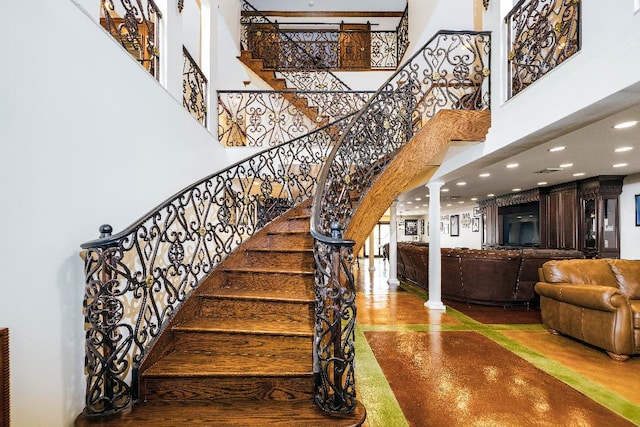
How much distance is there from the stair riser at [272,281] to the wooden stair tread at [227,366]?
0.76 metres

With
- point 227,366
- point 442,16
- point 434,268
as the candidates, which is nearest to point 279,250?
point 227,366

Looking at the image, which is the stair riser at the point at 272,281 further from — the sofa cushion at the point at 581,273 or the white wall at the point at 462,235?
the white wall at the point at 462,235

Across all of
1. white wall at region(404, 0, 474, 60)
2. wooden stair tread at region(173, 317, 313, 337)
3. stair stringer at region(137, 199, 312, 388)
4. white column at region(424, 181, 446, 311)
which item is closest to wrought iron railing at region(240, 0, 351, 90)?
white wall at region(404, 0, 474, 60)

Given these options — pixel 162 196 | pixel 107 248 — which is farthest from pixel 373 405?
pixel 162 196

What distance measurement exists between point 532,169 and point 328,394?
534cm

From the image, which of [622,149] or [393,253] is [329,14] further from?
[622,149]

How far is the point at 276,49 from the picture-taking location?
8570 mm

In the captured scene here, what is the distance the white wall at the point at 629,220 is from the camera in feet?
19.3

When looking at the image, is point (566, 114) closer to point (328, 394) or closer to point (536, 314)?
point (328, 394)

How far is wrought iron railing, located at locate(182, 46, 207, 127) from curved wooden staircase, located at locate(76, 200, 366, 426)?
7.26ft

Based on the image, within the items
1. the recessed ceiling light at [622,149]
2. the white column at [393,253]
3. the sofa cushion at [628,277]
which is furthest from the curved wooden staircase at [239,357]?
the white column at [393,253]

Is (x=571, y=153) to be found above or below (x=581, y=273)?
above

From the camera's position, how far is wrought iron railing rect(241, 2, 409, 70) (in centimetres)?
830

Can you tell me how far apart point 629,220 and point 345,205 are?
628cm
